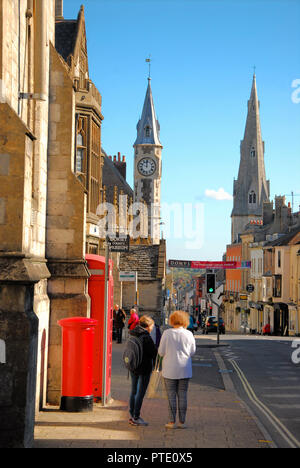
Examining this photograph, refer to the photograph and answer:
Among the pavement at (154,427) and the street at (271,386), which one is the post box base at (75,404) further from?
the street at (271,386)

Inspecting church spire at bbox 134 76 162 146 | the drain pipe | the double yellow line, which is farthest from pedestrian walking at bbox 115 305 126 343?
church spire at bbox 134 76 162 146

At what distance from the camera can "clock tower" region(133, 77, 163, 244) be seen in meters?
102

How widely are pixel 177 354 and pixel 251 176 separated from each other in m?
124

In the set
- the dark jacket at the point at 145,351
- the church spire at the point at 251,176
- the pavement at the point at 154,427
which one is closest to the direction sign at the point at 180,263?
the pavement at the point at 154,427

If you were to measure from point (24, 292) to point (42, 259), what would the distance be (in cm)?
358

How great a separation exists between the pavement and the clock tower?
87.2m

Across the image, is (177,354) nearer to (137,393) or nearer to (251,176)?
(137,393)

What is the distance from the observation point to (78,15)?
2016 centimetres

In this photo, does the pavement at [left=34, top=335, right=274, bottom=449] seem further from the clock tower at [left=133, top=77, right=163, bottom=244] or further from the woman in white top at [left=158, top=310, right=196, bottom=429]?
the clock tower at [left=133, top=77, right=163, bottom=244]

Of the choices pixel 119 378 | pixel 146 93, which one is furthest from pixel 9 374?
pixel 146 93

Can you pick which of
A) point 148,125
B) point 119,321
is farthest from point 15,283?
point 148,125

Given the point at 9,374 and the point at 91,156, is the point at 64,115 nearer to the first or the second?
the point at 9,374

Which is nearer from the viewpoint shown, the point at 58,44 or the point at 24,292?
the point at 24,292

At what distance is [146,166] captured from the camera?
103 m
